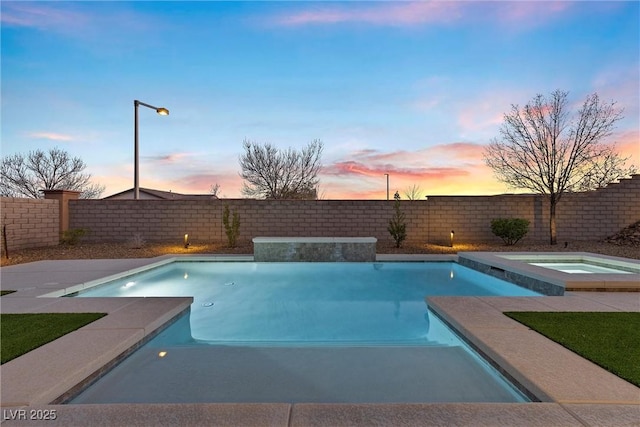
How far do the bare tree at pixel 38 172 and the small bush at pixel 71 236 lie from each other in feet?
60.4

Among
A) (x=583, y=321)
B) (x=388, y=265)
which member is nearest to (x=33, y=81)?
(x=388, y=265)

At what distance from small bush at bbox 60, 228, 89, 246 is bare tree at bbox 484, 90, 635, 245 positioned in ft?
53.3

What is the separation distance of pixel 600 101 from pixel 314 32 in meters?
10.9

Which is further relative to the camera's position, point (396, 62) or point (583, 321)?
point (396, 62)

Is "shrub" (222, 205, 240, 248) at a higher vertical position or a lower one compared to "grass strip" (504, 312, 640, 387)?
higher

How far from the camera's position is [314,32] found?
10711mm

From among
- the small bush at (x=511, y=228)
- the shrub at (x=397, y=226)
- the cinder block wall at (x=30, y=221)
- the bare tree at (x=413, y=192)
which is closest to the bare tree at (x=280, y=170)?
the bare tree at (x=413, y=192)

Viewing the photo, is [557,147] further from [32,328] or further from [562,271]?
[32,328]

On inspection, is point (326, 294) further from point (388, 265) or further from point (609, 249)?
point (609, 249)

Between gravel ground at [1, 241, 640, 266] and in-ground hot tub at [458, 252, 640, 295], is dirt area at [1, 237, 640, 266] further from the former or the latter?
in-ground hot tub at [458, 252, 640, 295]

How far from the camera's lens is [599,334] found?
2973 mm

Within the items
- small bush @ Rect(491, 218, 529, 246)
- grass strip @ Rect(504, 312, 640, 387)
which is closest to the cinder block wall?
grass strip @ Rect(504, 312, 640, 387)

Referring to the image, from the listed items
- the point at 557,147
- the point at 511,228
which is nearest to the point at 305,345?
the point at 511,228

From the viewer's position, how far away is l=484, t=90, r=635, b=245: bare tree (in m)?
11.5
